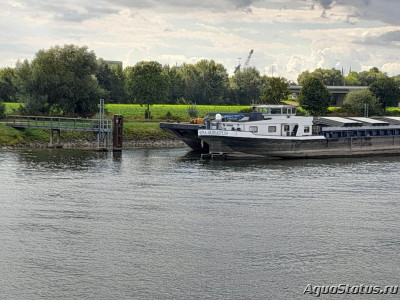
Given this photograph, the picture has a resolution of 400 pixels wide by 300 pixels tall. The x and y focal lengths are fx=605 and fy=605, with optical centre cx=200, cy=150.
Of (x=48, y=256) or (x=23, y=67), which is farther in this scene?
(x=23, y=67)

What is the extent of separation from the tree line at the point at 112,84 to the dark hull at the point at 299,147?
2747 cm

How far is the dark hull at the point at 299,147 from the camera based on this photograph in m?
59.5

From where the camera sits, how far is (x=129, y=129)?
78500 millimetres

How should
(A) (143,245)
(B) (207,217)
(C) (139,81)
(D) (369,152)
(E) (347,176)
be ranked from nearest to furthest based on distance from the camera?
(A) (143,245) → (B) (207,217) → (E) (347,176) → (D) (369,152) → (C) (139,81)

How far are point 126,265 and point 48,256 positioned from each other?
347 cm

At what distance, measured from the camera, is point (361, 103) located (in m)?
116

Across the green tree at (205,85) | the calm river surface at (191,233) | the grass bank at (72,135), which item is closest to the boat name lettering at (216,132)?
the calm river surface at (191,233)

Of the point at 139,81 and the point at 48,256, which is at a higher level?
the point at 139,81

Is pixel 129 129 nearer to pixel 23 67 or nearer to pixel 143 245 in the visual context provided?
pixel 23 67

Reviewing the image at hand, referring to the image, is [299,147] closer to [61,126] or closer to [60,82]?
[61,126]

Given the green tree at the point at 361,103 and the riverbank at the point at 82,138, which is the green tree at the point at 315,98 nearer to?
the green tree at the point at 361,103

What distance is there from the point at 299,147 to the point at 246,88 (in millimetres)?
85141

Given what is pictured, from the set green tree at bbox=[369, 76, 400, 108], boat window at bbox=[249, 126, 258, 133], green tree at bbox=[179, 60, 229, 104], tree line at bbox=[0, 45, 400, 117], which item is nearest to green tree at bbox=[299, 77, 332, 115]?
tree line at bbox=[0, 45, 400, 117]

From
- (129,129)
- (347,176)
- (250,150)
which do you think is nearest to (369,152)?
(250,150)
